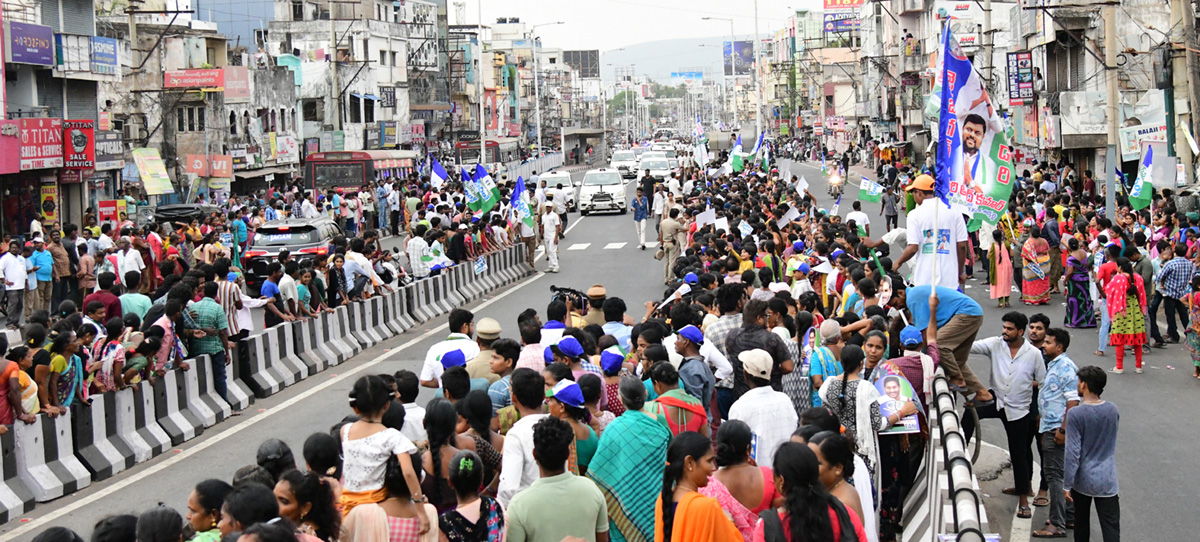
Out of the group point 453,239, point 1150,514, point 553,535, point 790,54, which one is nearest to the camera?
point 553,535

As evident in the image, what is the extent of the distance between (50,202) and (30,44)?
13.5 ft

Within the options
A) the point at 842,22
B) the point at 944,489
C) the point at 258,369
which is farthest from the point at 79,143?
the point at 842,22

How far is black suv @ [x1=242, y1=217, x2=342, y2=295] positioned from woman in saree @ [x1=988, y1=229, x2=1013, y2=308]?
12555 mm

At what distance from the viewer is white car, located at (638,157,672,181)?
186 ft

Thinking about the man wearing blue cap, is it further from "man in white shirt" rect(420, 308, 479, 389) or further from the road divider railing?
the road divider railing

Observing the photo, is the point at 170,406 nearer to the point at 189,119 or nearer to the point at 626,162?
the point at 189,119

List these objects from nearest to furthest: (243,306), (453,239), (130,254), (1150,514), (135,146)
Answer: (1150,514) → (243,306) → (130,254) → (453,239) → (135,146)

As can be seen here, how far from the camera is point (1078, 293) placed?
61.1ft

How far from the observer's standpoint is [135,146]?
44.2 metres

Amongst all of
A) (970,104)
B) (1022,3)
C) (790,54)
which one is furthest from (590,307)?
(790,54)

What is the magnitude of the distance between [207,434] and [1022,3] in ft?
110

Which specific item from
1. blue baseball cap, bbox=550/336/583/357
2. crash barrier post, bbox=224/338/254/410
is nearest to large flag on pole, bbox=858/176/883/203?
crash barrier post, bbox=224/338/254/410

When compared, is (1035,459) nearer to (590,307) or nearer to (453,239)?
(590,307)

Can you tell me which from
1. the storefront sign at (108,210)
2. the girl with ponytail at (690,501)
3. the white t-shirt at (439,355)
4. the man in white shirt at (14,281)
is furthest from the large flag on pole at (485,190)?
the girl with ponytail at (690,501)
